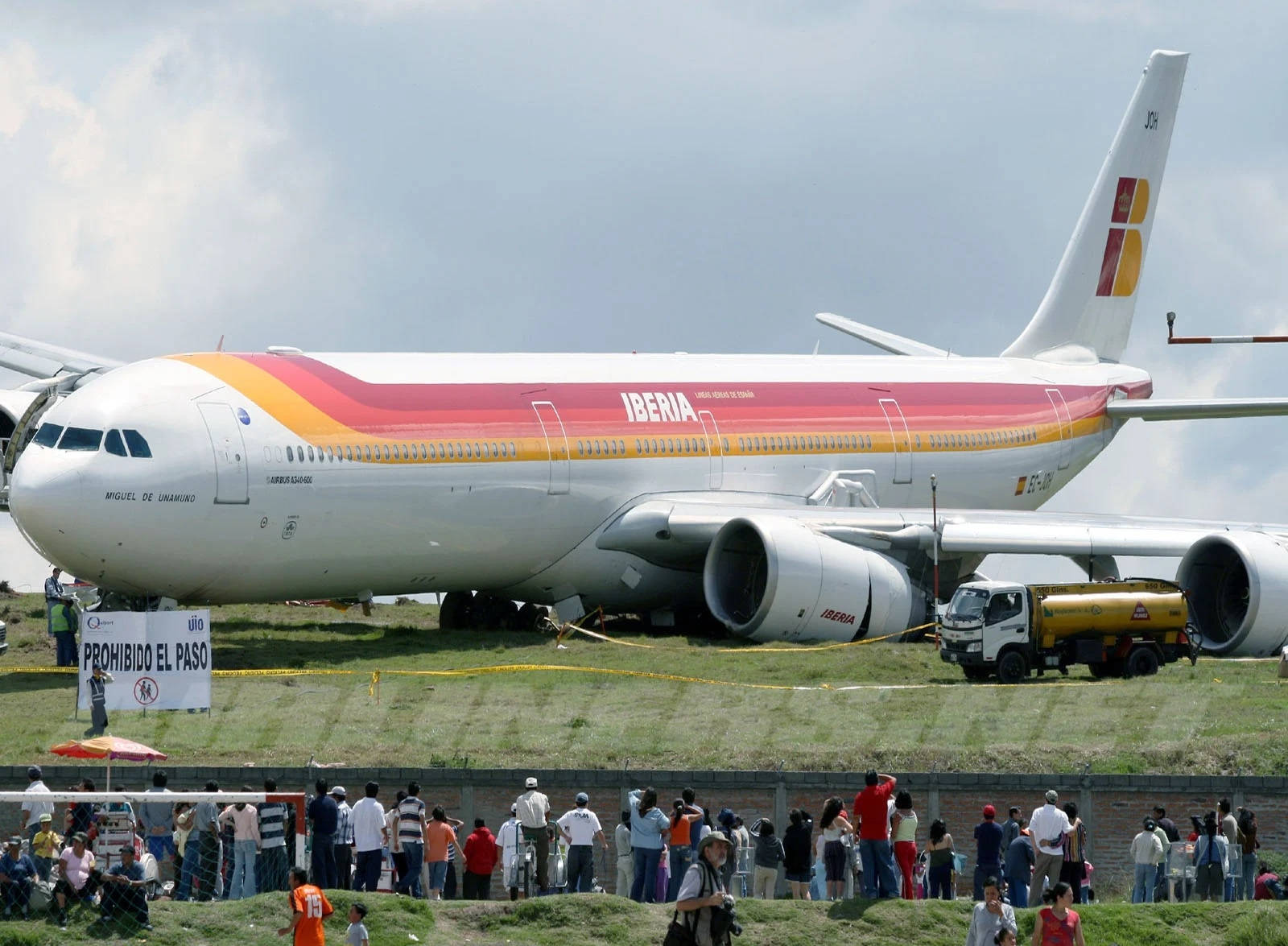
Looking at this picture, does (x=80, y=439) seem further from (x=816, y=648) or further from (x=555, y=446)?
(x=816, y=648)

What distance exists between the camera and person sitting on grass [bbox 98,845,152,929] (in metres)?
16.7

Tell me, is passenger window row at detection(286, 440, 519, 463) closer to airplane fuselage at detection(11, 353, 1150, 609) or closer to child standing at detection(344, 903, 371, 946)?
airplane fuselage at detection(11, 353, 1150, 609)

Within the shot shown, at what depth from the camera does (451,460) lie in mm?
33062

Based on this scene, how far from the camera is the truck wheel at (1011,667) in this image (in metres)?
31.5

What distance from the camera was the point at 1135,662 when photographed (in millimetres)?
32250

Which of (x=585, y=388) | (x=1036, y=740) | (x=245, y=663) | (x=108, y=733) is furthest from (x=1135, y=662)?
(x=108, y=733)

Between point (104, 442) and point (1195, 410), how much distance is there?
23.0 m

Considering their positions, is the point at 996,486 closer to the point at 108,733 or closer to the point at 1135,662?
the point at 1135,662

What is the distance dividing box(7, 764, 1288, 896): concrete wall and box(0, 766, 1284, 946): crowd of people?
0.63 meters

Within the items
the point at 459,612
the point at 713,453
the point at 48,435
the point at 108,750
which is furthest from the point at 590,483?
the point at 108,750

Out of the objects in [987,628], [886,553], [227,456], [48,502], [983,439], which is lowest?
[987,628]

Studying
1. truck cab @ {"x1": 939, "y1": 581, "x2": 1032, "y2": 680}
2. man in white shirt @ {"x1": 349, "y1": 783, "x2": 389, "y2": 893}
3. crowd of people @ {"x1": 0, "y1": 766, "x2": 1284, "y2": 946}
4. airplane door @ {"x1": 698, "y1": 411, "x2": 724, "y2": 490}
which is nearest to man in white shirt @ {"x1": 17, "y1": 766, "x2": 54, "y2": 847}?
crowd of people @ {"x1": 0, "y1": 766, "x2": 1284, "y2": 946}

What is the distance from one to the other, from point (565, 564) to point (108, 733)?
37.7 feet

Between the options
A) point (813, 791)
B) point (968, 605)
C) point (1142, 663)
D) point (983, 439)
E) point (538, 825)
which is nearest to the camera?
point (538, 825)
